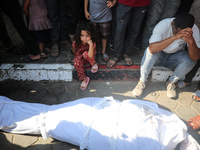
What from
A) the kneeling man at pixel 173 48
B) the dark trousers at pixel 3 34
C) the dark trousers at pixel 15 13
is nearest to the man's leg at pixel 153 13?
the kneeling man at pixel 173 48

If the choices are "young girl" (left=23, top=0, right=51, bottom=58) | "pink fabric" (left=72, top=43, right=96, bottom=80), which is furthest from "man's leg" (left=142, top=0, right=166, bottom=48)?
"young girl" (left=23, top=0, right=51, bottom=58)

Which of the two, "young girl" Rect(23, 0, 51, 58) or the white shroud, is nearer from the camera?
the white shroud

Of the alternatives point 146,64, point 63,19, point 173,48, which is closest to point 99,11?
point 63,19

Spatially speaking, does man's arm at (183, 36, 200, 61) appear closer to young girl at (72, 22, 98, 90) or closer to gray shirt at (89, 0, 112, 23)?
gray shirt at (89, 0, 112, 23)

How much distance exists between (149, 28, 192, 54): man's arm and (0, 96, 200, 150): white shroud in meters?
0.97

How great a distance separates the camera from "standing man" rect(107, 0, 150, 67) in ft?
7.88

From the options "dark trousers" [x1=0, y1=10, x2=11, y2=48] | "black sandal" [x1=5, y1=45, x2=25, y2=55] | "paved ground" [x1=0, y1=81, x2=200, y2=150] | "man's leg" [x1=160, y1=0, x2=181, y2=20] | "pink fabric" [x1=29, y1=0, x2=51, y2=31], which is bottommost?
"paved ground" [x1=0, y1=81, x2=200, y2=150]

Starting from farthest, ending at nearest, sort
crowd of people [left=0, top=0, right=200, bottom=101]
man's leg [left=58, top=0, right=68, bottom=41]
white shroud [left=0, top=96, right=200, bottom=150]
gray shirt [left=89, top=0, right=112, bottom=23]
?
man's leg [left=58, top=0, right=68, bottom=41] < gray shirt [left=89, top=0, right=112, bottom=23] < crowd of people [left=0, top=0, right=200, bottom=101] < white shroud [left=0, top=96, right=200, bottom=150]

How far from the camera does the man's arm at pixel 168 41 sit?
6.82 ft

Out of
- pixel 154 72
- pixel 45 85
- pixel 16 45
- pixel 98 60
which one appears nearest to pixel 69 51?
pixel 98 60

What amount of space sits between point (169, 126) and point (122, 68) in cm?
143

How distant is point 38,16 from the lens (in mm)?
2688

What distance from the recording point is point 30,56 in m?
2.88

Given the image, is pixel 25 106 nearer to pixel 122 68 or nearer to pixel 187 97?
pixel 122 68
